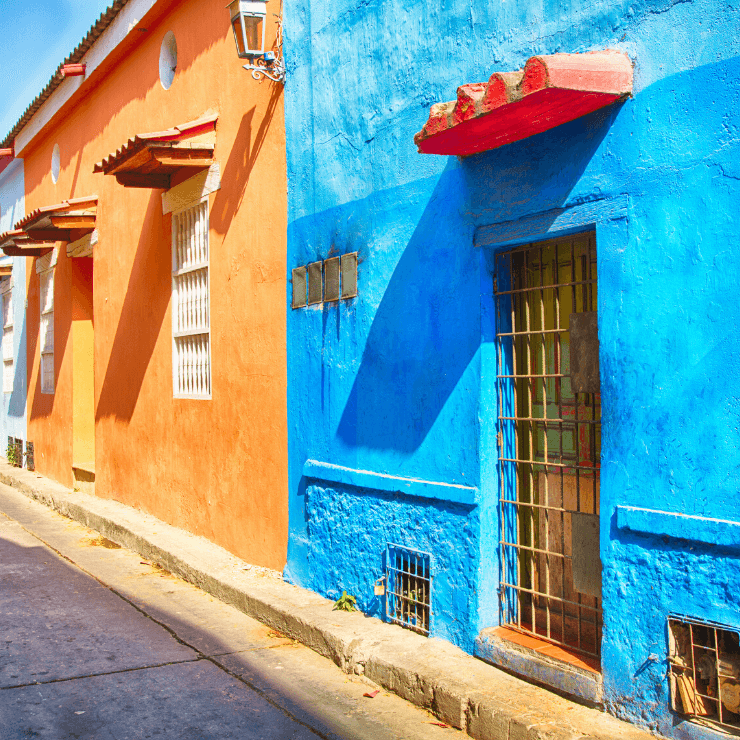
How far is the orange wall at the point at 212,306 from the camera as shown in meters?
7.07

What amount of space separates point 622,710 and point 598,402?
153 centimetres

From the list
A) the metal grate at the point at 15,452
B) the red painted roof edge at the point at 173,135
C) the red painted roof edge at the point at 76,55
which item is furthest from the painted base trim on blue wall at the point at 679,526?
the metal grate at the point at 15,452

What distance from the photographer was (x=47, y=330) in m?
14.3

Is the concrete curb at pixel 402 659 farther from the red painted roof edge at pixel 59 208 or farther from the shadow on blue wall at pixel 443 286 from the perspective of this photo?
the red painted roof edge at pixel 59 208

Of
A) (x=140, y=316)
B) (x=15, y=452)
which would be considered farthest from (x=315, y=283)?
(x=15, y=452)

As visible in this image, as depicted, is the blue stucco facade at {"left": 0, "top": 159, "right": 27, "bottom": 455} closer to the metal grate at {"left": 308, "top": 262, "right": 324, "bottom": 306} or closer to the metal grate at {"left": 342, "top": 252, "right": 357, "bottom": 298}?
the metal grate at {"left": 308, "top": 262, "right": 324, "bottom": 306}

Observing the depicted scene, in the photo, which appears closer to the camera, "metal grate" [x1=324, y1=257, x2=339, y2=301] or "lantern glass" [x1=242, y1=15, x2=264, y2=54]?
"metal grate" [x1=324, y1=257, x2=339, y2=301]

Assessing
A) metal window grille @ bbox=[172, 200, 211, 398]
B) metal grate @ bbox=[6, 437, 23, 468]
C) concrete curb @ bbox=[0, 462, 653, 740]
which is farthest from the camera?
metal grate @ bbox=[6, 437, 23, 468]

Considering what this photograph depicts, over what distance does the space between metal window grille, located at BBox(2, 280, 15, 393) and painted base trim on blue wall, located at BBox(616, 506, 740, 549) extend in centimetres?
1576

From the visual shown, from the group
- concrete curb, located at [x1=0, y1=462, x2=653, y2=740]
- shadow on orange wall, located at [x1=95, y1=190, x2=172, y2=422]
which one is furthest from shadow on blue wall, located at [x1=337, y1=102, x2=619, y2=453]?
shadow on orange wall, located at [x1=95, y1=190, x2=172, y2=422]

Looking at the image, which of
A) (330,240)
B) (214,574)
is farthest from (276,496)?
(330,240)

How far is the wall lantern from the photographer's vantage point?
6.51 m

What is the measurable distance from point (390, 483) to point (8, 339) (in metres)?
14.3

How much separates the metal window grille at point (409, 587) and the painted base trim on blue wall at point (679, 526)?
161cm
